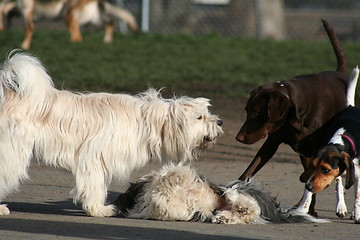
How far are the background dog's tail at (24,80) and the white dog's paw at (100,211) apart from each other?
1.00 metres

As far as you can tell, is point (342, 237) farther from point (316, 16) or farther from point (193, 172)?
point (316, 16)

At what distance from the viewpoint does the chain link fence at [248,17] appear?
2280 cm

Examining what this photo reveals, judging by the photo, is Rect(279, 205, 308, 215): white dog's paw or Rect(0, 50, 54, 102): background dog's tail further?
Rect(279, 205, 308, 215): white dog's paw

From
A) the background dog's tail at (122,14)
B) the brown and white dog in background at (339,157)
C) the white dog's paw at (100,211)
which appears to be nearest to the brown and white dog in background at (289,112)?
the brown and white dog in background at (339,157)

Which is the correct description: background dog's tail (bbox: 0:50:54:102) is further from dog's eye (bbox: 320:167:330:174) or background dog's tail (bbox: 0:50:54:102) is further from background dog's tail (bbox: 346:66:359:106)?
background dog's tail (bbox: 346:66:359:106)

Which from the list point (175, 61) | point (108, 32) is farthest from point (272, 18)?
point (175, 61)

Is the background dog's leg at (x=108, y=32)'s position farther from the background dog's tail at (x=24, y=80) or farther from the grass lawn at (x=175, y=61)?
the background dog's tail at (x=24, y=80)

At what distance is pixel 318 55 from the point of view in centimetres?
1861

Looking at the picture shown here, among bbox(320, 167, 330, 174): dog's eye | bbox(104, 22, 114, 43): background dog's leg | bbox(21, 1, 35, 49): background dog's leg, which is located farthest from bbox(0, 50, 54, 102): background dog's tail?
bbox(104, 22, 114, 43): background dog's leg

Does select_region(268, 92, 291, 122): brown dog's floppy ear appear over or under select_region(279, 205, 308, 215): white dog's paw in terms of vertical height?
over

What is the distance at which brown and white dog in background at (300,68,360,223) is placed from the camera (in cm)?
618

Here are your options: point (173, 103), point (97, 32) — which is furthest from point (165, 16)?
point (173, 103)

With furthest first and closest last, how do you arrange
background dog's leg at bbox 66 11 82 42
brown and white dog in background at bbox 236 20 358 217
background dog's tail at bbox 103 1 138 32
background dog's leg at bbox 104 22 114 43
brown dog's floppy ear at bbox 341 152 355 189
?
background dog's tail at bbox 103 1 138 32
background dog's leg at bbox 104 22 114 43
background dog's leg at bbox 66 11 82 42
brown and white dog in background at bbox 236 20 358 217
brown dog's floppy ear at bbox 341 152 355 189

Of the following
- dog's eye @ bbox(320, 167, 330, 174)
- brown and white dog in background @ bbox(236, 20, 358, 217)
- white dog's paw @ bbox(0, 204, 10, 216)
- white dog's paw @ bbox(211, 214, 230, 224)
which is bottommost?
white dog's paw @ bbox(0, 204, 10, 216)
